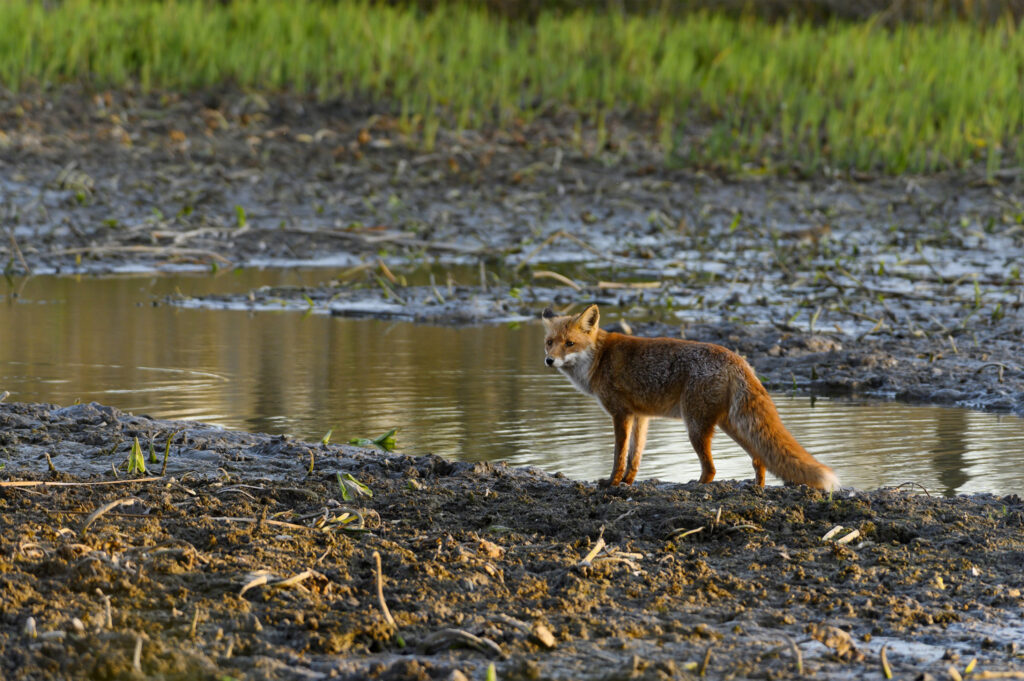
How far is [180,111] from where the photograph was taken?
666 inches

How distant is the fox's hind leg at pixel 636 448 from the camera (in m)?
6.30

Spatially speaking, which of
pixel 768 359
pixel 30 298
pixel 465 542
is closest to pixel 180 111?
pixel 30 298

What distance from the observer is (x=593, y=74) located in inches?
731

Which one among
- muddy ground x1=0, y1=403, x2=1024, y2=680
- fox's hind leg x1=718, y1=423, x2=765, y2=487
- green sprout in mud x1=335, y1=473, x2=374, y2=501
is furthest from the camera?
fox's hind leg x1=718, y1=423, x2=765, y2=487

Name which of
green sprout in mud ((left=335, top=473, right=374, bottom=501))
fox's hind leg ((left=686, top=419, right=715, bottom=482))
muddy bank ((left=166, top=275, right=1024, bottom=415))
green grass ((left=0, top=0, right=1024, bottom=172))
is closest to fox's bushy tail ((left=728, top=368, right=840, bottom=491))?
fox's hind leg ((left=686, top=419, right=715, bottom=482))

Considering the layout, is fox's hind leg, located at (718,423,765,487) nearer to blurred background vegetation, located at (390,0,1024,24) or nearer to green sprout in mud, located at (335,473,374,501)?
green sprout in mud, located at (335,473,374,501)

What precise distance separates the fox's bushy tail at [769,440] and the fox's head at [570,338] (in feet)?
3.03

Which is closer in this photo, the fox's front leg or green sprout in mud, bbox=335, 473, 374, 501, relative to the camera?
green sprout in mud, bbox=335, 473, 374, 501

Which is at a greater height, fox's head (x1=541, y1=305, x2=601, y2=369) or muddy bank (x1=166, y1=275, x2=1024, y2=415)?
fox's head (x1=541, y1=305, x2=601, y2=369)

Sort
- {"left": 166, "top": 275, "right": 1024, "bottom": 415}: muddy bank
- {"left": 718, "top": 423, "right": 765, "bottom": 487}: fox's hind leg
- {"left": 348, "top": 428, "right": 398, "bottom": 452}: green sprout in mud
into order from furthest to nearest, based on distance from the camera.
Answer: {"left": 166, "top": 275, "right": 1024, "bottom": 415}: muddy bank
{"left": 348, "top": 428, "right": 398, "bottom": 452}: green sprout in mud
{"left": 718, "top": 423, "right": 765, "bottom": 487}: fox's hind leg

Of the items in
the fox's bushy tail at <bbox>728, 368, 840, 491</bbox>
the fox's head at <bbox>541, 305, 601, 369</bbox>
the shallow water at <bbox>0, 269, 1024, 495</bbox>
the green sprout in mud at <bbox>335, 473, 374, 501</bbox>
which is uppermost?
the fox's head at <bbox>541, 305, 601, 369</bbox>

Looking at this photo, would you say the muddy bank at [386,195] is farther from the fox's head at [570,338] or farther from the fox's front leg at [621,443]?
the fox's front leg at [621,443]

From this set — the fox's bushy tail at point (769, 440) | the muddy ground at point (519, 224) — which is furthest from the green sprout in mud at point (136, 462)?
the muddy ground at point (519, 224)

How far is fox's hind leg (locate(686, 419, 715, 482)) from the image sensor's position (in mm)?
6133
